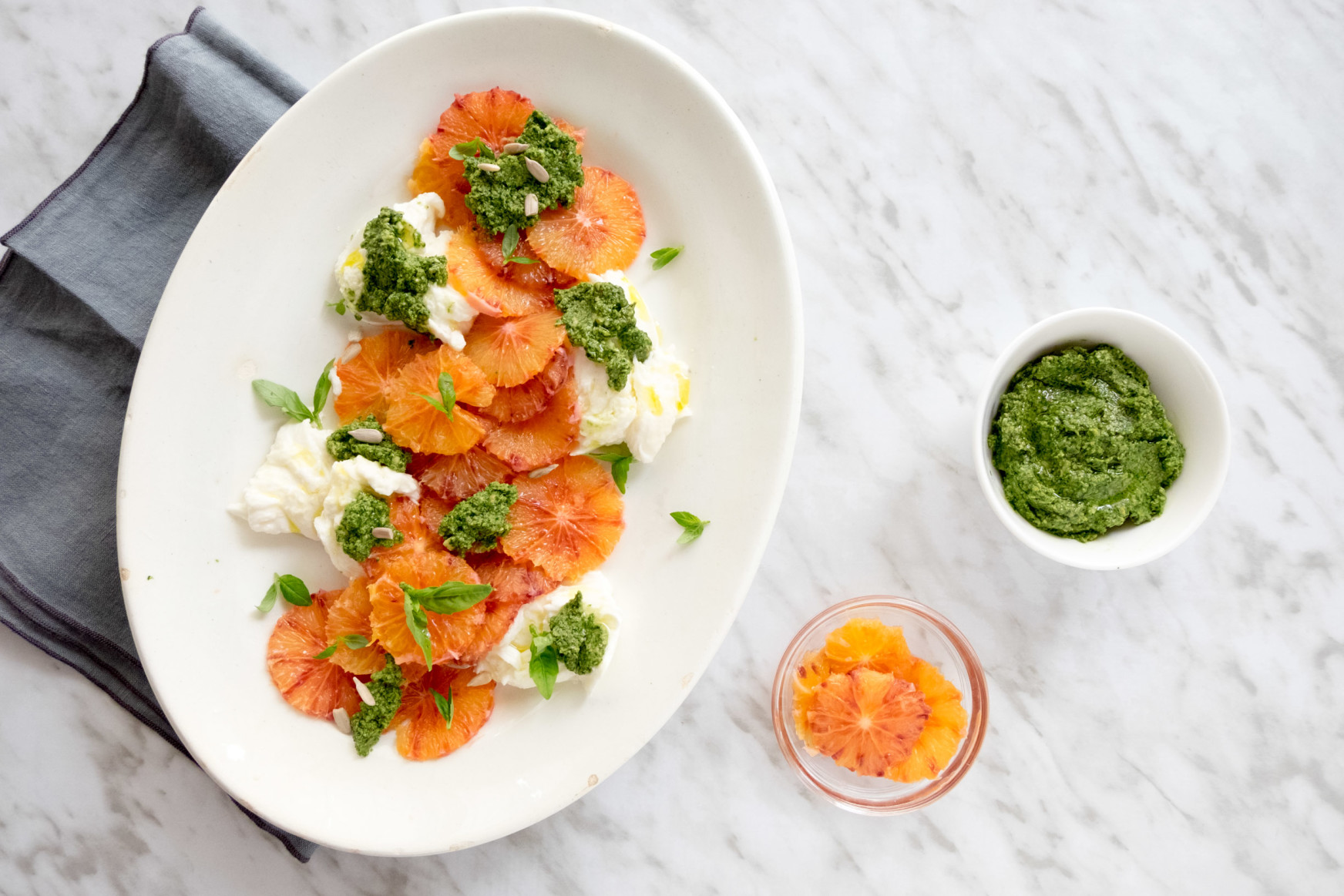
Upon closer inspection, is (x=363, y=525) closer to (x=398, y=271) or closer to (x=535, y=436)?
(x=535, y=436)

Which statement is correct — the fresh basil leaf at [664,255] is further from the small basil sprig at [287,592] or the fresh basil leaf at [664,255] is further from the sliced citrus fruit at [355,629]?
the small basil sprig at [287,592]

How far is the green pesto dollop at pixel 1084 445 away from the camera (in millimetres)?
1870

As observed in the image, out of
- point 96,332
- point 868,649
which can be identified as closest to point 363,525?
point 96,332

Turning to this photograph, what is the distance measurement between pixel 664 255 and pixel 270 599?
3.89 ft

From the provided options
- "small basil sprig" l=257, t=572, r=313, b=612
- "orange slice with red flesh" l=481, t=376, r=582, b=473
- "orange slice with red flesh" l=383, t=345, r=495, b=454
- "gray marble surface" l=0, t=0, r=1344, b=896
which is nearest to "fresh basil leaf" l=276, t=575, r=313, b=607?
"small basil sprig" l=257, t=572, r=313, b=612

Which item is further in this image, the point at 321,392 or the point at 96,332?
the point at 96,332

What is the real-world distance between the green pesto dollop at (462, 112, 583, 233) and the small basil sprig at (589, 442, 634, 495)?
0.52 meters

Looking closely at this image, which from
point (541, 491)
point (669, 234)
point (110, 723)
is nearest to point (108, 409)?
point (110, 723)

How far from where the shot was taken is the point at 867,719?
192 cm

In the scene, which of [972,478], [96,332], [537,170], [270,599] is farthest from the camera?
[972,478]

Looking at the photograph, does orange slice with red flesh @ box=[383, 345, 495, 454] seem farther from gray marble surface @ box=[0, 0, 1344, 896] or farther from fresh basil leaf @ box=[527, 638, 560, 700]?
gray marble surface @ box=[0, 0, 1344, 896]

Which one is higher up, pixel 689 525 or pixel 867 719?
pixel 689 525

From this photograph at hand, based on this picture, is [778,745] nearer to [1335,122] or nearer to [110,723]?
[110,723]

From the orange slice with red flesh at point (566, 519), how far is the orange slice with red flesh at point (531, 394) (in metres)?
0.14
